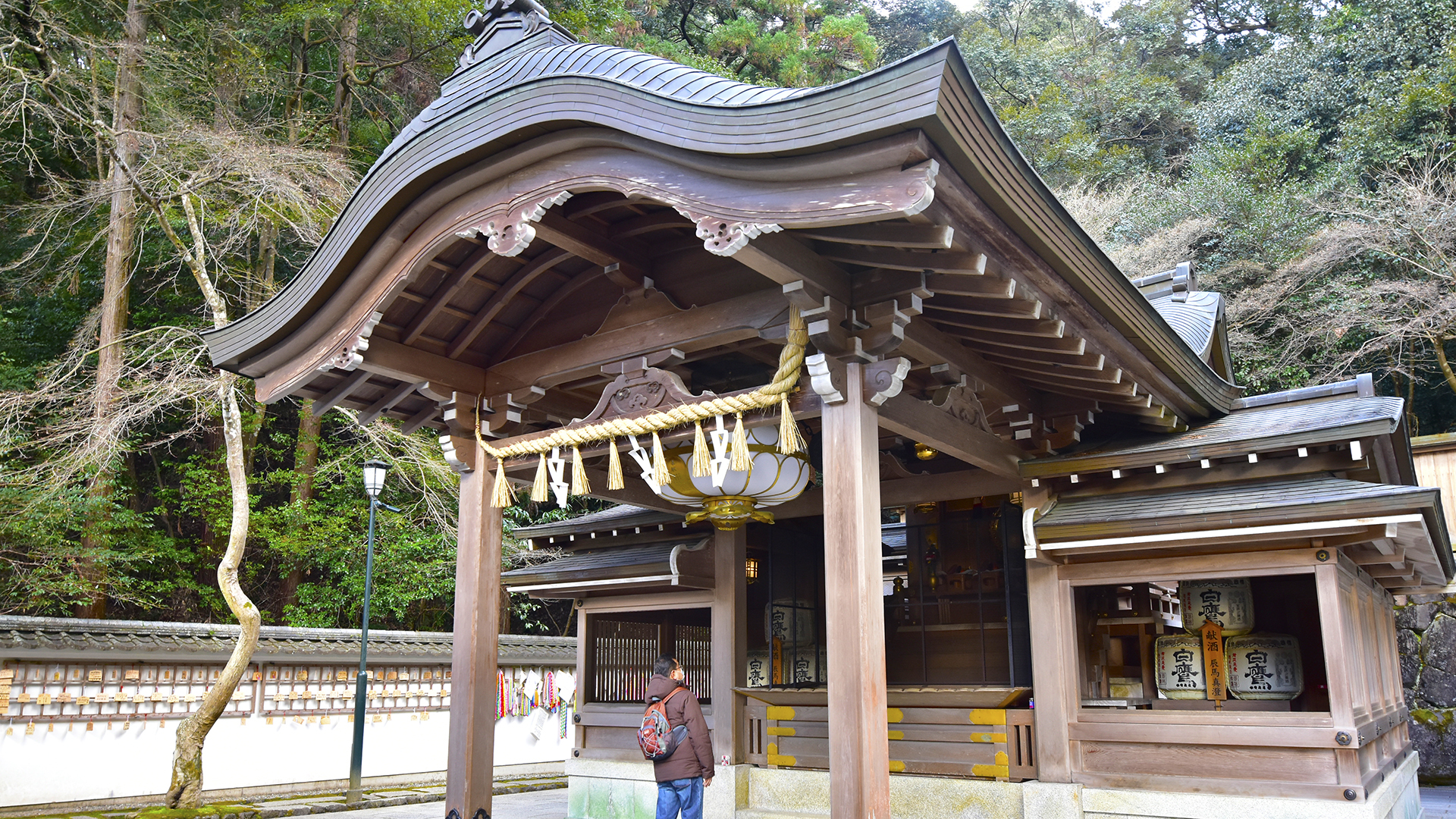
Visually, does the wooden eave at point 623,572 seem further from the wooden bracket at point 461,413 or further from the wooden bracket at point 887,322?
the wooden bracket at point 887,322

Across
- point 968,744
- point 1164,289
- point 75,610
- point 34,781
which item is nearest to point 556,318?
point 968,744

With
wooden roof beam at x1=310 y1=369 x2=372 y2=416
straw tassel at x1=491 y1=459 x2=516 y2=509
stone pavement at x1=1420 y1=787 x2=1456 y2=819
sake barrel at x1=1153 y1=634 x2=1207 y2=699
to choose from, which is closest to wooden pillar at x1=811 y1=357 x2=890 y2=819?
straw tassel at x1=491 y1=459 x2=516 y2=509

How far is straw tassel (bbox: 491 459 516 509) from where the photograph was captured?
566 centimetres

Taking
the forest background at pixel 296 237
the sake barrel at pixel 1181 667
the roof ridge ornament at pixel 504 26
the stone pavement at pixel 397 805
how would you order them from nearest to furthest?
the roof ridge ornament at pixel 504 26 < the sake barrel at pixel 1181 667 < the stone pavement at pixel 397 805 < the forest background at pixel 296 237

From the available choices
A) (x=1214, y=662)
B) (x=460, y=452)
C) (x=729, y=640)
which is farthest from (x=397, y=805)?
(x=1214, y=662)

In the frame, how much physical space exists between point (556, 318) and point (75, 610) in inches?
479

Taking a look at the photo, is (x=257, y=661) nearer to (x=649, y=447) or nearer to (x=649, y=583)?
(x=649, y=583)

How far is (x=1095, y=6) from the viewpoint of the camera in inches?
1164

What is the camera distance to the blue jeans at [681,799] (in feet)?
19.4

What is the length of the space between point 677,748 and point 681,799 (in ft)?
1.11

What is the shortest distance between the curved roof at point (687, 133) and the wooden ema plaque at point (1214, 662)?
2233mm

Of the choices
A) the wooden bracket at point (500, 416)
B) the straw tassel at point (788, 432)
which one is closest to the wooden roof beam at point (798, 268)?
the straw tassel at point (788, 432)

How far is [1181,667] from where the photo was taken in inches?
277

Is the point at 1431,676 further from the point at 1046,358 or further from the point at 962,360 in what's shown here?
the point at 962,360
